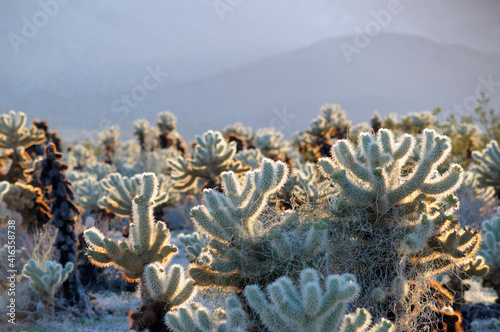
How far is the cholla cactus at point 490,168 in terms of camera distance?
11.5 m

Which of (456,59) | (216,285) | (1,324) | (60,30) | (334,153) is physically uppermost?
(60,30)

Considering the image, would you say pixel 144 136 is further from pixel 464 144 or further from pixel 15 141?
pixel 464 144

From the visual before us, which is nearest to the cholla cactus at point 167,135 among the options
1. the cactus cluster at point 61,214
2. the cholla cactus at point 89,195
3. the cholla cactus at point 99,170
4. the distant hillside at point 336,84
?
the cholla cactus at point 99,170

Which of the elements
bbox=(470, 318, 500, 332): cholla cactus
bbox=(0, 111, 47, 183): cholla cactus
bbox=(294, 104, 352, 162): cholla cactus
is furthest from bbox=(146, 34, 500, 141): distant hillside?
bbox=(470, 318, 500, 332): cholla cactus

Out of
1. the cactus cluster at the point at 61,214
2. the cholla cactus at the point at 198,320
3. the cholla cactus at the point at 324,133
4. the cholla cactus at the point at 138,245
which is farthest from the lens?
the cholla cactus at the point at 324,133

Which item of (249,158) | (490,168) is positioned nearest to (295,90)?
(249,158)

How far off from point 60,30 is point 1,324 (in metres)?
90.4

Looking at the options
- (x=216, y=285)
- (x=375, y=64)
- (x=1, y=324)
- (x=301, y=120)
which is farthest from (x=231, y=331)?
(x=375, y=64)

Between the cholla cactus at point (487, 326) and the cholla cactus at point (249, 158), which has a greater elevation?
the cholla cactus at point (249, 158)

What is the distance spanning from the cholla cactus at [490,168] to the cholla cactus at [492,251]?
4939mm

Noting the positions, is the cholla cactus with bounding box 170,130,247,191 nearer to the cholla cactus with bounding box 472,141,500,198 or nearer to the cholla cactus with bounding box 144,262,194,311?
the cholla cactus with bounding box 144,262,194,311

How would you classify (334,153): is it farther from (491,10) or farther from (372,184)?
(491,10)

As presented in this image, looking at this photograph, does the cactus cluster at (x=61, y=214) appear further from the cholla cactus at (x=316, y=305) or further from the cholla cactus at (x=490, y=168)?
the cholla cactus at (x=490, y=168)

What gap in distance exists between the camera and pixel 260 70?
103438 millimetres
